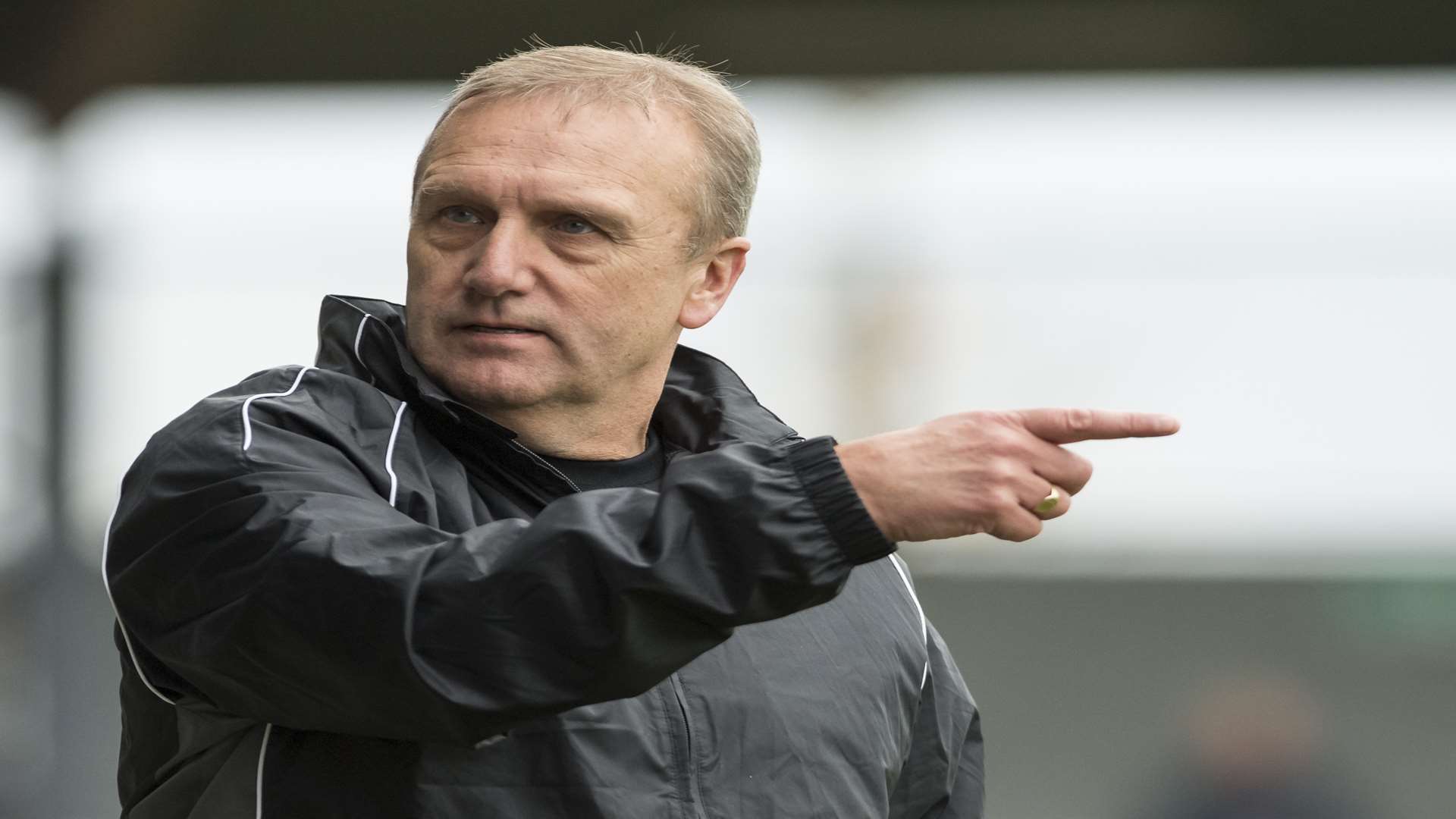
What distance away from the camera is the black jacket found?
1254 mm

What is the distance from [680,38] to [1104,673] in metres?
2.49

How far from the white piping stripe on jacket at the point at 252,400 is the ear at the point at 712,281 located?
0.54 m

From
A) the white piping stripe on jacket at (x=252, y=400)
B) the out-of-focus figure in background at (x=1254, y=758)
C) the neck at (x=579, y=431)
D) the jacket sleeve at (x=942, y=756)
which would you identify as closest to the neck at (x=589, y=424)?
the neck at (x=579, y=431)

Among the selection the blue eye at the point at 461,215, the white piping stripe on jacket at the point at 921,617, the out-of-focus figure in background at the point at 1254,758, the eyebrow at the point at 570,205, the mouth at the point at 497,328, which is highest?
the eyebrow at the point at 570,205

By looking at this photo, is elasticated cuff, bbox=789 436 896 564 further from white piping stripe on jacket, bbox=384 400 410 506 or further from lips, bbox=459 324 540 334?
lips, bbox=459 324 540 334

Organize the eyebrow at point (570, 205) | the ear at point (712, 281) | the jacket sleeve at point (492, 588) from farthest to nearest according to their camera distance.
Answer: the ear at point (712, 281)
the eyebrow at point (570, 205)
the jacket sleeve at point (492, 588)

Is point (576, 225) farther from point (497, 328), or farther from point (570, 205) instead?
point (497, 328)

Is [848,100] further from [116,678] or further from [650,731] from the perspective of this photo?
[650,731]

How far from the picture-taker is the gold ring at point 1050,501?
1.29m

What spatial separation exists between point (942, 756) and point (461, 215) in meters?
0.79

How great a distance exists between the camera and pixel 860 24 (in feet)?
19.1

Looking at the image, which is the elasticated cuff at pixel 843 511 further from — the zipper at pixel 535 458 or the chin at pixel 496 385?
the chin at pixel 496 385

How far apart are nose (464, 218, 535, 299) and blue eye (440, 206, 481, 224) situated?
0.16 feet

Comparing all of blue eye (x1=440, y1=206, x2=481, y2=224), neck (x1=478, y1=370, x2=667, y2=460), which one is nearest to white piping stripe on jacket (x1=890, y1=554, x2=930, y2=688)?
neck (x1=478, y1=370, x2=667, y2=460)
